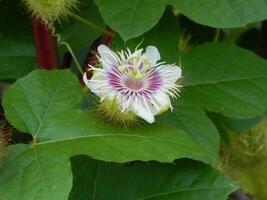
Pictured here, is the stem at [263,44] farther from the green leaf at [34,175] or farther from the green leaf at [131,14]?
the green leaf at [34,175]

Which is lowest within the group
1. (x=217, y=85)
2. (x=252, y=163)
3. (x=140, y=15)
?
(x=252, y=163)

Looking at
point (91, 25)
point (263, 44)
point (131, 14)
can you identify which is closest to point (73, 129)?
point (131, 14)

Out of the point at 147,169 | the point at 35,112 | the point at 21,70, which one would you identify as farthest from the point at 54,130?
the point at 21,70

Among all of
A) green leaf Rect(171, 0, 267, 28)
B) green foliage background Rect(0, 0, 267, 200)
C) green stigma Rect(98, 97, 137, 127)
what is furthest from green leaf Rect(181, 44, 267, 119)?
green stigma Rect(98, 97, 137, 127)

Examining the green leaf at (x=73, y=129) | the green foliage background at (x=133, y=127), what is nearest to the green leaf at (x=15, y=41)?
the green foliage background at (x=133, y=127)

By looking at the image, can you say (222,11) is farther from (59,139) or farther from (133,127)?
(59,139)

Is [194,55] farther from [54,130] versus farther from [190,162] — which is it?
[54,130]

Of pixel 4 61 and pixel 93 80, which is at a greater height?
pixel 93 80
